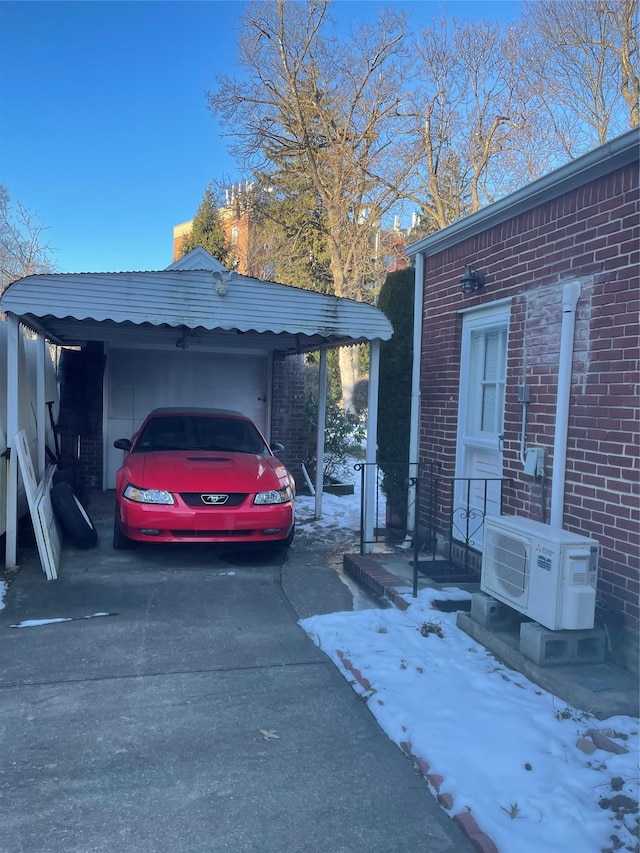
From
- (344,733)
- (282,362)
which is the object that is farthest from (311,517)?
(344,733)

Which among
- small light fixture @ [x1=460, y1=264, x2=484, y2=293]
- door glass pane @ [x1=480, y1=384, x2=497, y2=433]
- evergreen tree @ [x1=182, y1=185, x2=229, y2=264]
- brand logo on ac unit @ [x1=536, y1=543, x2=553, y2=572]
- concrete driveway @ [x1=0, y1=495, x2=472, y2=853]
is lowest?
concrete driveway @ [x1=0, y1=495, x2=472, y2=853]

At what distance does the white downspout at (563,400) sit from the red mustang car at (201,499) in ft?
9.13

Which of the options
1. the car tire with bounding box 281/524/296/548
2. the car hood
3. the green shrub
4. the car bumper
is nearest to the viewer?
the car bumper

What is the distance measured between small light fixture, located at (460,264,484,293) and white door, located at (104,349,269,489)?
5399 mm

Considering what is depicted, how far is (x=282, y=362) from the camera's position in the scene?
35.2 feet

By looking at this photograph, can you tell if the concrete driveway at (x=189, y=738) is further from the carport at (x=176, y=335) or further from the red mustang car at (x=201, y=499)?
the carport at (x=176, y=335)

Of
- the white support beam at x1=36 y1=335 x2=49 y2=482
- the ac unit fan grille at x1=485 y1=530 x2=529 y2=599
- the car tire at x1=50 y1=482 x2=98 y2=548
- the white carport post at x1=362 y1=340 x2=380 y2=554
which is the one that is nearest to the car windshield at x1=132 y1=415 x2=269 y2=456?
the car tire at x1=50 y1=482 x2=98 y2=548

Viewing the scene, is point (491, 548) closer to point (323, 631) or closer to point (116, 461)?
point (323, 631)

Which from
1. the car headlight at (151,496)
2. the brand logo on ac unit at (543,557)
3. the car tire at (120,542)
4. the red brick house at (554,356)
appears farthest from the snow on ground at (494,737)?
the car tire at (120,542)

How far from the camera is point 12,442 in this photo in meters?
6.02

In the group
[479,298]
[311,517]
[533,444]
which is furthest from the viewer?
[311,517]

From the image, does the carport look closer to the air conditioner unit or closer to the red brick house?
the red brick house

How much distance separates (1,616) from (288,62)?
2114 cm

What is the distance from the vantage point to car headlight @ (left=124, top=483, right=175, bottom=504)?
616 centimetres
